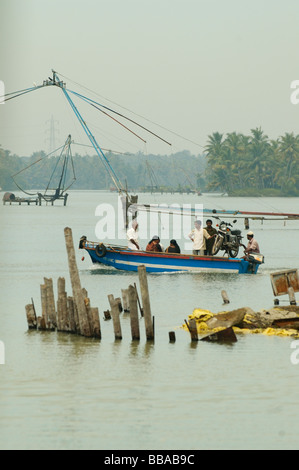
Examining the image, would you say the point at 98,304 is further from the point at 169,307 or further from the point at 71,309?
the point at 71,309

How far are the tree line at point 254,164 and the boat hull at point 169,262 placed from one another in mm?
126740

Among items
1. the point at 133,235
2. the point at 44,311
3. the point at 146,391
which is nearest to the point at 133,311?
the point at 146,391

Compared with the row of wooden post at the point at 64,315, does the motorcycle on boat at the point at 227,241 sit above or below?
above

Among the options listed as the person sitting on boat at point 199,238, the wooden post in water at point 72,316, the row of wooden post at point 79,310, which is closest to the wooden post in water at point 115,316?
the row of wooden post at point 79,310

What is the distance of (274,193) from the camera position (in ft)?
570

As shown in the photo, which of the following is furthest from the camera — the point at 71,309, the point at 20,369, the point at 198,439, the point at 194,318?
the point at 194,318

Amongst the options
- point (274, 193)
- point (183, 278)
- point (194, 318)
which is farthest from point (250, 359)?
point (274, 193)

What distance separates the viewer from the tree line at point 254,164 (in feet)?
531

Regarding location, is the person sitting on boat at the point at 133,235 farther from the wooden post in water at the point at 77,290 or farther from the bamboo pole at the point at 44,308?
the wooden post in water at the point at 77,290

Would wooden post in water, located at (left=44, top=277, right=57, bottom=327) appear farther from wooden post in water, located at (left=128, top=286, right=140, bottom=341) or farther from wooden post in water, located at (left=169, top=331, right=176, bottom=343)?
wooden post in water, located at (left=169, top=331, right=176, bottom=343)

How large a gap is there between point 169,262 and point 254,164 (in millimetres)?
132346

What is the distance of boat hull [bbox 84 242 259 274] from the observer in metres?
32.3
